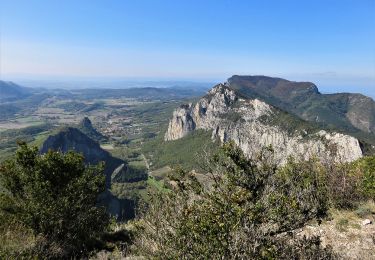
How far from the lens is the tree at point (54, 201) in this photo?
→ 16.3 meters

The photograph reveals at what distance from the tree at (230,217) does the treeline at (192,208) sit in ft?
0.09

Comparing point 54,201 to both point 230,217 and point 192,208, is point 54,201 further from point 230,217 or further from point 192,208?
point 230,217

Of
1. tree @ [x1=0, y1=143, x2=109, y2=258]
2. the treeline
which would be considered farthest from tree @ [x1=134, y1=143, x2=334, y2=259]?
tree @ [x1=0, y1=143, x2=109, y2=258]

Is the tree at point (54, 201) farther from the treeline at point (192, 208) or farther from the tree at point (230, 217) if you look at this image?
the tree at point (230, 217)

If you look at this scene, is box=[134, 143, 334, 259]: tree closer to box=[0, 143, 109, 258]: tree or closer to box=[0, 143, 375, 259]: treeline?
box=[0, 143, 375, 259]: treeline

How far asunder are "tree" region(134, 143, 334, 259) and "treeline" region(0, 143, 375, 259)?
3 centimetres

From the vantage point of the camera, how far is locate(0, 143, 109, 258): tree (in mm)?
16281

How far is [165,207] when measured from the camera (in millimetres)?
10070

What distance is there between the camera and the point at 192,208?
944cm

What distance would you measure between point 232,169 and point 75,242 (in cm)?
849

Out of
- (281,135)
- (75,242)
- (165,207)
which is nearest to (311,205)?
(165,207)

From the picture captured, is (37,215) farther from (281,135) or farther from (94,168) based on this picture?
(281,135)

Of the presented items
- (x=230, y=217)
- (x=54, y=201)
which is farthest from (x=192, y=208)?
(x=54, y=201)

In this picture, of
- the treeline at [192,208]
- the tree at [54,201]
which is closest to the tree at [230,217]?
the treeline at [192,208]
